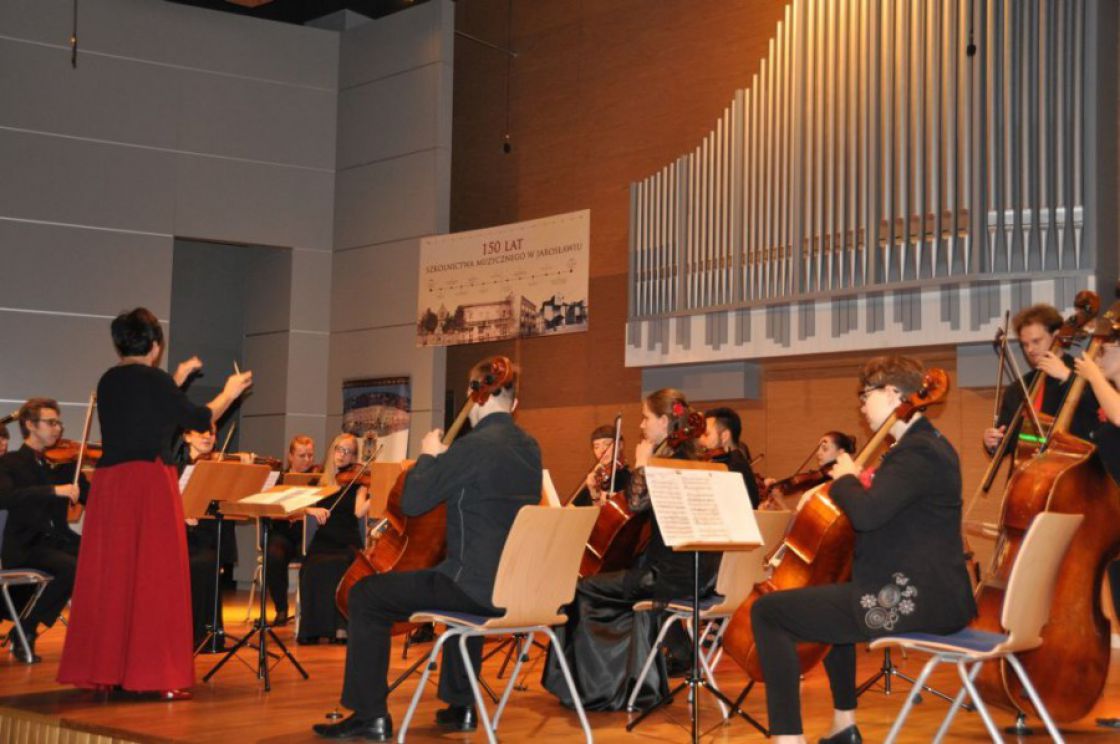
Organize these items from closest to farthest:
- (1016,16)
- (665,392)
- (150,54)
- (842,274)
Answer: (665,392) → (1016,16) → (842,274) → (150,54)

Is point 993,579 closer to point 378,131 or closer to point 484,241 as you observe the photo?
point 484,241

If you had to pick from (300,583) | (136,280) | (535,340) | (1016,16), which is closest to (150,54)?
(136,280)

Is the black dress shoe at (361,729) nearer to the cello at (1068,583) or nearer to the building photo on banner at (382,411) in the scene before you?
the cello at (1068,583)

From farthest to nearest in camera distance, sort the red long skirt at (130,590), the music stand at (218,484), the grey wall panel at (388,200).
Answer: the grey wall panel at (388,200)
the music stand at (218,484)
the red long skirt at (130,590)

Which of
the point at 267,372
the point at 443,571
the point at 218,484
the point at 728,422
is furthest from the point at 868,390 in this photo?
the point at 267,372

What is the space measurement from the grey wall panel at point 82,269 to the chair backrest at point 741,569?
21.5 feet

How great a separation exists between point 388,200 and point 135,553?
5.91m

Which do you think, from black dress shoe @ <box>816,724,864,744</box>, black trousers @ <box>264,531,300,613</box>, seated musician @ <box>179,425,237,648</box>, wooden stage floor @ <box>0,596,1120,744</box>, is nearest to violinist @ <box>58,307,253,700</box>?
wooden stage floor @ <box>0,596,1120,744</box>

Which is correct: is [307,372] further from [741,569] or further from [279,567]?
[741,569]

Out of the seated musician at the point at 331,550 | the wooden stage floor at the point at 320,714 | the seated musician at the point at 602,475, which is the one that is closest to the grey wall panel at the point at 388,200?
the seated musician at the point at 331,550

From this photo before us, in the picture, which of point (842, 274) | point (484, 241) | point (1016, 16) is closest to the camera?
point (1016, 16)

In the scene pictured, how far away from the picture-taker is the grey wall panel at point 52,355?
9.30 metres

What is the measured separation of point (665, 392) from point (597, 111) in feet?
15.7

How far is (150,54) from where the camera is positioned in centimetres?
992
